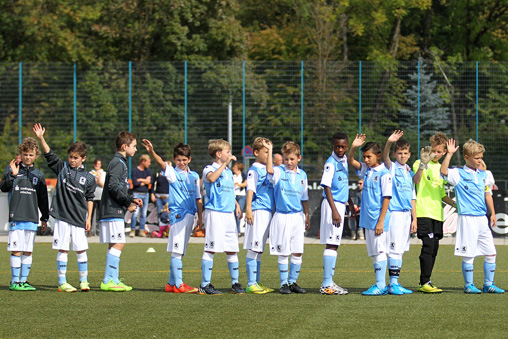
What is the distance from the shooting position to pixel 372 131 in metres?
24.3

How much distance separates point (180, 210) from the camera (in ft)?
32.3

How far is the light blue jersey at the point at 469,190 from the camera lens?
9688 mm

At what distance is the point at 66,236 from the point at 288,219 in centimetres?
273

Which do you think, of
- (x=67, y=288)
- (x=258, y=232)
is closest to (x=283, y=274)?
(x=258, y=232)

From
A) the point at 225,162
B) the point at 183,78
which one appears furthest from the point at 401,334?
the point at 183,78

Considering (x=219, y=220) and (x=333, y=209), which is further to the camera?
(x=219, y=220)

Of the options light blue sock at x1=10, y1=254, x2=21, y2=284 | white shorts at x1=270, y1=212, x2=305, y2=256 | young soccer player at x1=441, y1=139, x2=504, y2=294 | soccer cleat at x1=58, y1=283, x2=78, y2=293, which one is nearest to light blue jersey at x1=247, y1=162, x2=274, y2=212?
white shorts at x1=270, y1=212, x2=305, y2=256

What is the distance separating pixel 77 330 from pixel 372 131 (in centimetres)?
1812

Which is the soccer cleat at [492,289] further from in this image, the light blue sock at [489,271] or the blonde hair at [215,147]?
the blonde hair at [215,147]

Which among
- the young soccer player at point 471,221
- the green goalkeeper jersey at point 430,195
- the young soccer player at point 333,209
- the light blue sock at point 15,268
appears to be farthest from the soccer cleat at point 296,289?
the light blue sock at point 15,268

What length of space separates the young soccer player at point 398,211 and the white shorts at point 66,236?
12.4 feet

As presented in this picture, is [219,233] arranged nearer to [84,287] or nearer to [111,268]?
[111,268]

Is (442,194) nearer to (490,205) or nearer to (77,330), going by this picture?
(490,205)

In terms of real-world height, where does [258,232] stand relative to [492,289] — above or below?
above
